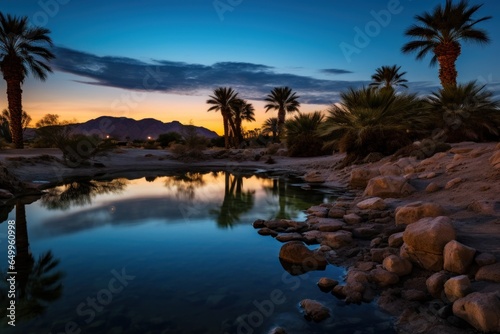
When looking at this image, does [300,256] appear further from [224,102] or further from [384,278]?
[224,102]

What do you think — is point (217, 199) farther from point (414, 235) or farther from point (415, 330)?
point (415, 330)

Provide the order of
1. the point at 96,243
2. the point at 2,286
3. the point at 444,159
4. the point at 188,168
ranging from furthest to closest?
1. the point at 188,168
2. the point at 444,159
3. the point at 96,243
4. the point at 2,286

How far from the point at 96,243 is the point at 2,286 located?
2.32 m

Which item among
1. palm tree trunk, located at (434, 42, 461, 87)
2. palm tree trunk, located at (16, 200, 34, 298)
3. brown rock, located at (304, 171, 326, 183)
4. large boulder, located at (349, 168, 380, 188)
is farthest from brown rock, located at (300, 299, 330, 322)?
palm tree trunk, located at (434, 42, 461, 87)

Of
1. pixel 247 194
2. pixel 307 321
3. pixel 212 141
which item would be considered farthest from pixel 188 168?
pixel 212 141

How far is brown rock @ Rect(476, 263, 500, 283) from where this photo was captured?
3.85 meters

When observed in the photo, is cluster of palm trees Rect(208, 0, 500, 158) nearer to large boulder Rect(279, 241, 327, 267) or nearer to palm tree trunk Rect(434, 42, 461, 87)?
palm tree trunk Rect(434, 42, 461, 87)

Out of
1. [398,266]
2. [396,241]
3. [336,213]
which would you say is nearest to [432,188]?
[336,213]

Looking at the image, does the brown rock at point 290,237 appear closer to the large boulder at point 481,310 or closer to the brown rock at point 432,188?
the large boulder at point 481,310

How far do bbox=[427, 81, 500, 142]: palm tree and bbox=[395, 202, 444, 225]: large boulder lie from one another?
11425 millimetres

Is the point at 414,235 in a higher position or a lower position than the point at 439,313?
higher

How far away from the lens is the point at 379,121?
52.2ft

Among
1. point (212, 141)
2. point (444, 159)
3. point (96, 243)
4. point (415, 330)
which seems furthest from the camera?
point (212, 141)

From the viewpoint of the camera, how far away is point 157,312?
4180 mm
